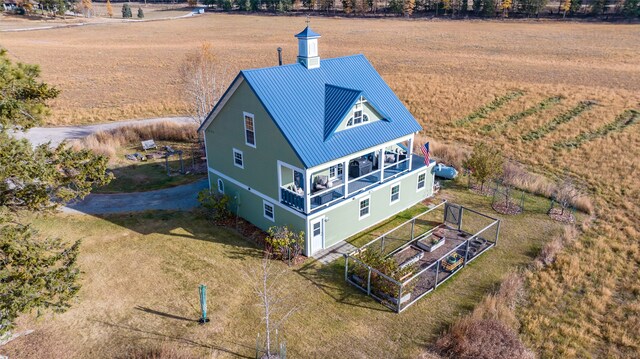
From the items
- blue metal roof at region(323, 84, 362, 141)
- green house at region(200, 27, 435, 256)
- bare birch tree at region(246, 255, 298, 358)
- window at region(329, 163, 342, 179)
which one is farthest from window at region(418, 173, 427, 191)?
bare birch tree at region(246, 255, 298, 358)

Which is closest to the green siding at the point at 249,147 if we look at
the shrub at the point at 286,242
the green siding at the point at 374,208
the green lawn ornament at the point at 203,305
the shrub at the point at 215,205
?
the shrub at the point at 215,205

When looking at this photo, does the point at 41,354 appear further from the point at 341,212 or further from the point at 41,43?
the point at 41,43

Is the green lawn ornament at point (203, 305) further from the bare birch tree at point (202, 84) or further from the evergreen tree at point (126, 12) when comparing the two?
the evergreen tree at point (126, 12)

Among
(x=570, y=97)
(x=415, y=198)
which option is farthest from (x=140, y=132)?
(x=570, y=97)

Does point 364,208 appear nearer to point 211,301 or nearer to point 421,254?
point 421,254

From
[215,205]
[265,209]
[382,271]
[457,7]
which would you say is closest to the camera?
[382,271]

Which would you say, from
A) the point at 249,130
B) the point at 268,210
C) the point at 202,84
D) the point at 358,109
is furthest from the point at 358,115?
the point at 202,84
